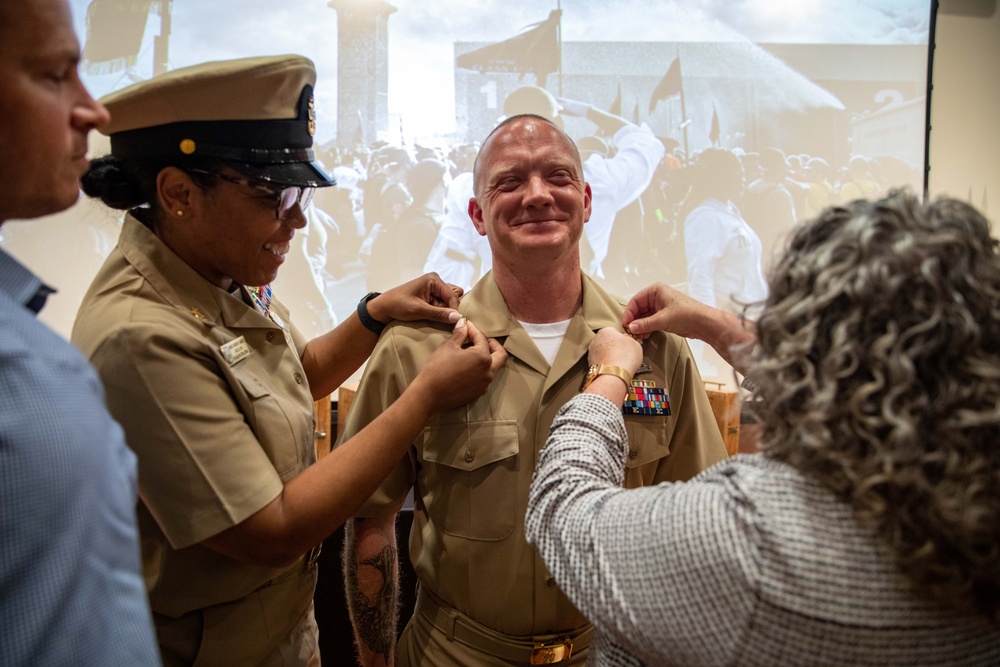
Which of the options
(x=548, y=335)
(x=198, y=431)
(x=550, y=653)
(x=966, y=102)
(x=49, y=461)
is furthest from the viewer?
(x=966, y=102)

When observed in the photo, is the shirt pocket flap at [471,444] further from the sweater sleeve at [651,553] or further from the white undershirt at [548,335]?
the sweater sleeve at [651,553]

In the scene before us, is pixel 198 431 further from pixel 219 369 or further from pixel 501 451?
pixel 501 451

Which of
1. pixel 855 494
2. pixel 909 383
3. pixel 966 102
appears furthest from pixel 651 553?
pixel 966 102

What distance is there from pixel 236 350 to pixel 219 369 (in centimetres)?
6

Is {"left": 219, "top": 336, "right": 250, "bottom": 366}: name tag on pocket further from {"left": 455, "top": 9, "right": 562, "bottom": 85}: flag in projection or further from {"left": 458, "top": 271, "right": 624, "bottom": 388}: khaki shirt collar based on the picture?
{"left": 455, "top": 9, "right": 562, "bottom": 85}: flag in projection

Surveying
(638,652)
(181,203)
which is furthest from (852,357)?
(181,203)

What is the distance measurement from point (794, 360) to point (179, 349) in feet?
3.12

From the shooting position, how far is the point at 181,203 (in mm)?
1271

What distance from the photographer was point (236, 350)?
129cm

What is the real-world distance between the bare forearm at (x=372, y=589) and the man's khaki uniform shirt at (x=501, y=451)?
0.08 m

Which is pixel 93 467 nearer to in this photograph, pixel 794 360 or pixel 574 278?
pixel 794 360

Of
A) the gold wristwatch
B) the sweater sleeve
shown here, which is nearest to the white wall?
the gold wristwatch

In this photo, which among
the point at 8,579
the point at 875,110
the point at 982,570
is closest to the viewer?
the point at 8,579

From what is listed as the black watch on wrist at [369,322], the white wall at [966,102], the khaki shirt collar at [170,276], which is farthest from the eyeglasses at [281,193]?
the white wall at [966,102]
